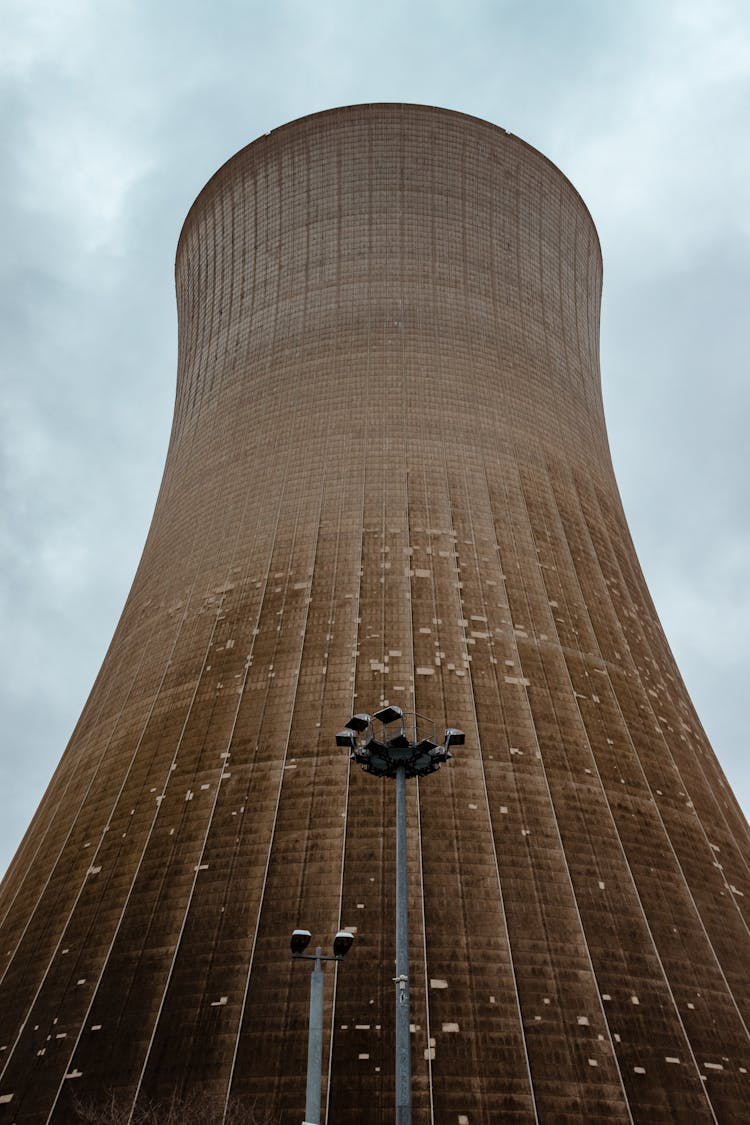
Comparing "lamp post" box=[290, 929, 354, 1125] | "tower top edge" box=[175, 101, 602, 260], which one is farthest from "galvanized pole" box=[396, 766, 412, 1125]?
"tower top edge" box=[175, 101, 602, 260]

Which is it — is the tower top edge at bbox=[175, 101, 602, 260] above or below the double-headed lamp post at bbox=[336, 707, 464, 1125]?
above

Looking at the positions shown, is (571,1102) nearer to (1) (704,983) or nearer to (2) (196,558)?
(1) (704,983)

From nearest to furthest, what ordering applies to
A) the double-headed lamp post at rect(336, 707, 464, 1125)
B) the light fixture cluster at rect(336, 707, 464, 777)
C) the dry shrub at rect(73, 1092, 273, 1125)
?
1. the double-headed lamp post at rect(336, 707, 464, 1125)
2. the light fixture cluster at rect(336, 707, 464, 777)
3. the dry shrub at rect(73, 1092, 273, 1125)

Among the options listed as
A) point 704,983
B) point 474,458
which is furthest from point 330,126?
point 704,983

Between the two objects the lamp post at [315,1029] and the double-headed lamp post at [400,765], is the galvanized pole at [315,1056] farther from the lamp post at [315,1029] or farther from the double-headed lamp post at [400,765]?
the double-headed lamp post at [400,765]

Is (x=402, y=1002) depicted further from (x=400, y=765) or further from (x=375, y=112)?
(x=375, y=112)

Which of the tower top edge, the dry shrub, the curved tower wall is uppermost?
the tower top edge

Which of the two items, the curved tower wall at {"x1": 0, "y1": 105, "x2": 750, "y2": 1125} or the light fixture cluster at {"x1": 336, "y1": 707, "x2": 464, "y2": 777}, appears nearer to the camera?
the light fixture cluster at {"x1": 336, "y1": 707, "x2": 464, "y2": 777}

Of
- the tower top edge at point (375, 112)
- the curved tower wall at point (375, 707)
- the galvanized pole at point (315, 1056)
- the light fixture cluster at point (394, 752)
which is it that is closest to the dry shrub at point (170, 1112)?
the curved tower wall at point (375, 707)

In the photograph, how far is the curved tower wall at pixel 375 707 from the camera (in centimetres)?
845

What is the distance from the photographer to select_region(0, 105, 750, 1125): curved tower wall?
8445mm

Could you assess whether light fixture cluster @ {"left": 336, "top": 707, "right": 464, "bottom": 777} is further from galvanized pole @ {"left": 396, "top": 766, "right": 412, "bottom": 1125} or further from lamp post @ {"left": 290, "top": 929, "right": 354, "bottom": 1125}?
lamp post @ {"left": 290, "top": 929, "right": 354, "bottom": 1125}

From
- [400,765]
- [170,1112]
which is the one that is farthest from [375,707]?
[170,1112]

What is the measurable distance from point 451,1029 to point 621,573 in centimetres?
738
